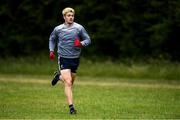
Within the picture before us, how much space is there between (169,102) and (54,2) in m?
25.2

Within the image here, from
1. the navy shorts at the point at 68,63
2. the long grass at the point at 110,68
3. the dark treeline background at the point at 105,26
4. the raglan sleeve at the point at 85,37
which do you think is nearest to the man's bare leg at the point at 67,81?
the navy shorts at the point at 68,63

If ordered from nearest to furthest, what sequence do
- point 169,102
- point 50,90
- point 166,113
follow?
point 166,113, point 169,102, point 50,90

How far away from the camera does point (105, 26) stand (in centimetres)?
4309

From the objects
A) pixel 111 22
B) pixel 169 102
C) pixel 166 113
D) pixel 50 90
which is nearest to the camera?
pixel 166 113

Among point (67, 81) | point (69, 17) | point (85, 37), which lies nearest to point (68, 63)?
point (67, 81)

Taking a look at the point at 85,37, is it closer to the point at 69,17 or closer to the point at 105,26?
the point at 69,17

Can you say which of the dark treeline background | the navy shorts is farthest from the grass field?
the dark treeline background

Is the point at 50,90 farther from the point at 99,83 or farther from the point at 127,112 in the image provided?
the point at 127,112

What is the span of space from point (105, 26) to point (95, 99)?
69.8 ft

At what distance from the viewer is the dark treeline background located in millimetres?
40375

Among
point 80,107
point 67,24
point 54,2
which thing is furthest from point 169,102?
point 54,2

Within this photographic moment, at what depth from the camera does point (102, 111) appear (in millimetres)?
18438

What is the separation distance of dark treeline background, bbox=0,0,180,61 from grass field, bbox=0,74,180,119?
28.6 feet

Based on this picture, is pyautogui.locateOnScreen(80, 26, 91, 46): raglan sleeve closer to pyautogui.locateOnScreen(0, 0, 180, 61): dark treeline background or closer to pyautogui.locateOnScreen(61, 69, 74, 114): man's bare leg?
pyautogui.locateOnScreen(61, 69, 74, 114): man's bare leg
